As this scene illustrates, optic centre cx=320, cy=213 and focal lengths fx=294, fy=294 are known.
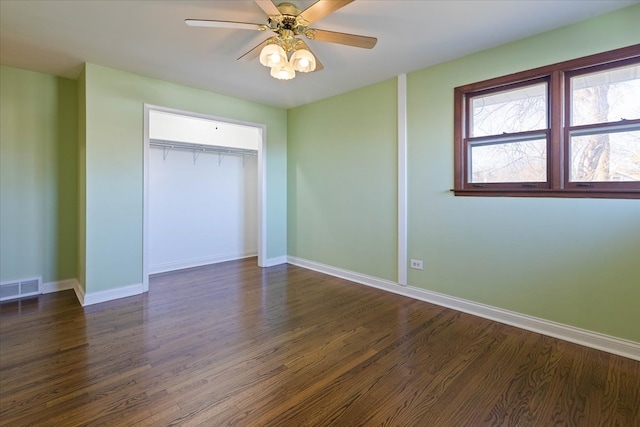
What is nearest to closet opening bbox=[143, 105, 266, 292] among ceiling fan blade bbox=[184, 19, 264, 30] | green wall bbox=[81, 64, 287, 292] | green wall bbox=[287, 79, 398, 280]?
green wall bbox=[81, 64, 287, 292]

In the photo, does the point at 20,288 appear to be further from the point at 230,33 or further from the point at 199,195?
the point at 230,33

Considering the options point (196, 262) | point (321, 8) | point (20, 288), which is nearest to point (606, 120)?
point (321, 8)

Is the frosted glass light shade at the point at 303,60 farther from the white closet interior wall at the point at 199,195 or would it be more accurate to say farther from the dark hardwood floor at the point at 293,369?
the white closet interior wall at the point at 199,195

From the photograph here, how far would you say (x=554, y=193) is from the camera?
8.30 ft

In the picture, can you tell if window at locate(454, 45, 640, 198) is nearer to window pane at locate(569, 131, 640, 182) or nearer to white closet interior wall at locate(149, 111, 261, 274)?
window pane at locate(569, 131, 640, 182)

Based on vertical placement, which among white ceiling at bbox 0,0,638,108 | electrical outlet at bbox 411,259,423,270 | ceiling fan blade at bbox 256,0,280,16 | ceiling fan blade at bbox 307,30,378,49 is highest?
white ceiling at bbox 0,0,638,108

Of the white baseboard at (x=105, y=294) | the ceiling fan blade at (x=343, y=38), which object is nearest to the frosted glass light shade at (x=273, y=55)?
A: the ceiling fan blade at (x=343, y=38)

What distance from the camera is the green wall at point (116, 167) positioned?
3.23 meters

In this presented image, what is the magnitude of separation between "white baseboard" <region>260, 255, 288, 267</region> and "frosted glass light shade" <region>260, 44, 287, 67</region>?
3.33 m

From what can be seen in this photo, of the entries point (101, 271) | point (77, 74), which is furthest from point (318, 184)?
point (77, 74)

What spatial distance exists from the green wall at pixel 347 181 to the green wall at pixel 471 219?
0.02 metres

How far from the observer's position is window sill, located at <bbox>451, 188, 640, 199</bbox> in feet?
7.30

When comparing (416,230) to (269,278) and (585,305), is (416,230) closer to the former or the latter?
(585,305)

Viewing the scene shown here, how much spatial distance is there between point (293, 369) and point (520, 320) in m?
2.14
